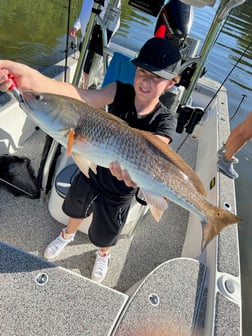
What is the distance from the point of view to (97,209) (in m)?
2.31

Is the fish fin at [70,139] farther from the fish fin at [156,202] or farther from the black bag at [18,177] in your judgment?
the black bag at [18,177]

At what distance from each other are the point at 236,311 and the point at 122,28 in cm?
1076

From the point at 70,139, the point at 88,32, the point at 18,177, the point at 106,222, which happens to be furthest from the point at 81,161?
the point at 88,32

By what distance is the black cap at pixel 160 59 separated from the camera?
1.94m

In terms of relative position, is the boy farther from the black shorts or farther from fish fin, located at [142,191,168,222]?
fish fin, located at [142,191,168,222]

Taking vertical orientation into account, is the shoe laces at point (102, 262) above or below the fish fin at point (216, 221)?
below

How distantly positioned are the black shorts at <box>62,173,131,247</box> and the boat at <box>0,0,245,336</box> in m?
0.33

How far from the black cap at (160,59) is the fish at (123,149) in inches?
17.7

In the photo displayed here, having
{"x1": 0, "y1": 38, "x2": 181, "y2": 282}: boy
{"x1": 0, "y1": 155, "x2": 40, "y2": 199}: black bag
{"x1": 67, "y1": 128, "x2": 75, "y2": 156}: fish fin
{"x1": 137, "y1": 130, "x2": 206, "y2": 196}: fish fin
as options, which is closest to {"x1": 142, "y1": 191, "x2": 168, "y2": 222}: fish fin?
{"x1": 0, "y1": 38, "x2": 181, "y2": 282}: boy

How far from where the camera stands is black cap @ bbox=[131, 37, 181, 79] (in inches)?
76.5

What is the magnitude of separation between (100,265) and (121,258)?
341 millimetres

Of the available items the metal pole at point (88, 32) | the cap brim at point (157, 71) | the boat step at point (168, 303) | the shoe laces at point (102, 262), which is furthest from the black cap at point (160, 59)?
the shoe laces at point (102, 262)

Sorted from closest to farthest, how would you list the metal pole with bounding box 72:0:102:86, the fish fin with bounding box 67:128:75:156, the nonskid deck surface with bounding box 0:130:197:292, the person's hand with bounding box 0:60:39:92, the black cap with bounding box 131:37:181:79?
the fish fin with bounding box 67:128:75:156 < the person's hand with bounding box 0:60:39:92 < the black cap with bounding box 131:37:181:79 < the nonskid deck surface with bounding box 0:130:197:292 < the metal pole with bounding box 72:0:102:86

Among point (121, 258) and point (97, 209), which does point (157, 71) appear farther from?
point (121, 258)
